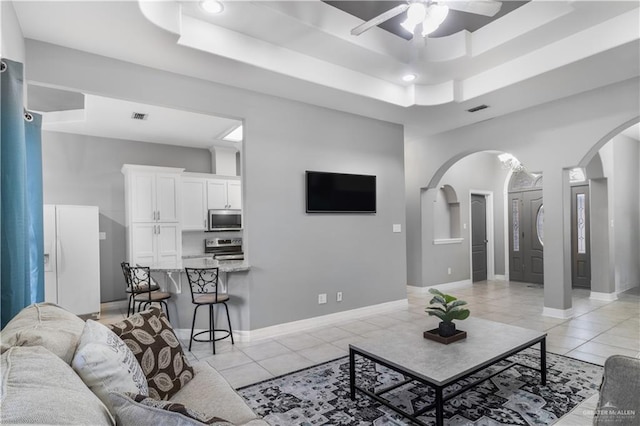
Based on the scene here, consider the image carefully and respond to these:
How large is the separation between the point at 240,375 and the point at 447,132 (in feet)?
16.5

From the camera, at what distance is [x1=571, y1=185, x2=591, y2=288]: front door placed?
6.51 meters

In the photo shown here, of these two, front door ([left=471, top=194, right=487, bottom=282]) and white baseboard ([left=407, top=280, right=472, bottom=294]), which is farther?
front door ([left=471, top=194, right=487, bottom=282])

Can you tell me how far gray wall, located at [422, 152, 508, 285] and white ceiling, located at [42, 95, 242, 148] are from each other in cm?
407

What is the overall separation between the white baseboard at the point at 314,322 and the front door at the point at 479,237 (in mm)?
2998

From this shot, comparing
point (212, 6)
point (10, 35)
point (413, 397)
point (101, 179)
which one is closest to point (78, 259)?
point (101, 179)

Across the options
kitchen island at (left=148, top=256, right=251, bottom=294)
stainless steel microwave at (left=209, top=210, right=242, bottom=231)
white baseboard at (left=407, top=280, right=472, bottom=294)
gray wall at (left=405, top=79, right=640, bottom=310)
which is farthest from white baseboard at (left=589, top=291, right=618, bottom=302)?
stainless steel microwave at (left=209, top=210, right=242, bottom=231)

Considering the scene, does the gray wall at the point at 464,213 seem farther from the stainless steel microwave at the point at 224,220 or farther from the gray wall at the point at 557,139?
the stainless steel microwave at the point at 224,220

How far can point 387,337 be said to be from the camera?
2.64 metres

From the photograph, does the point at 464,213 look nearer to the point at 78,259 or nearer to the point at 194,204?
the point at 194,204

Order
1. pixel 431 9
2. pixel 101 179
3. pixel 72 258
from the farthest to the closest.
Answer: pixel 101 179, pixel 72 258, pixel 431 9

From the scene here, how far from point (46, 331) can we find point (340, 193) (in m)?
3.71

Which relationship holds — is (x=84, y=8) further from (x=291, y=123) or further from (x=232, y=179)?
(x=232, y=179)

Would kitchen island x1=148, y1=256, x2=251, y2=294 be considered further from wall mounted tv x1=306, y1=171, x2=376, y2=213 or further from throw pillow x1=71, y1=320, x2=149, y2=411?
throw pillow x1=71, y1=320, x2=149, y2=411

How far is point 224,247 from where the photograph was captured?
22.7 ft
